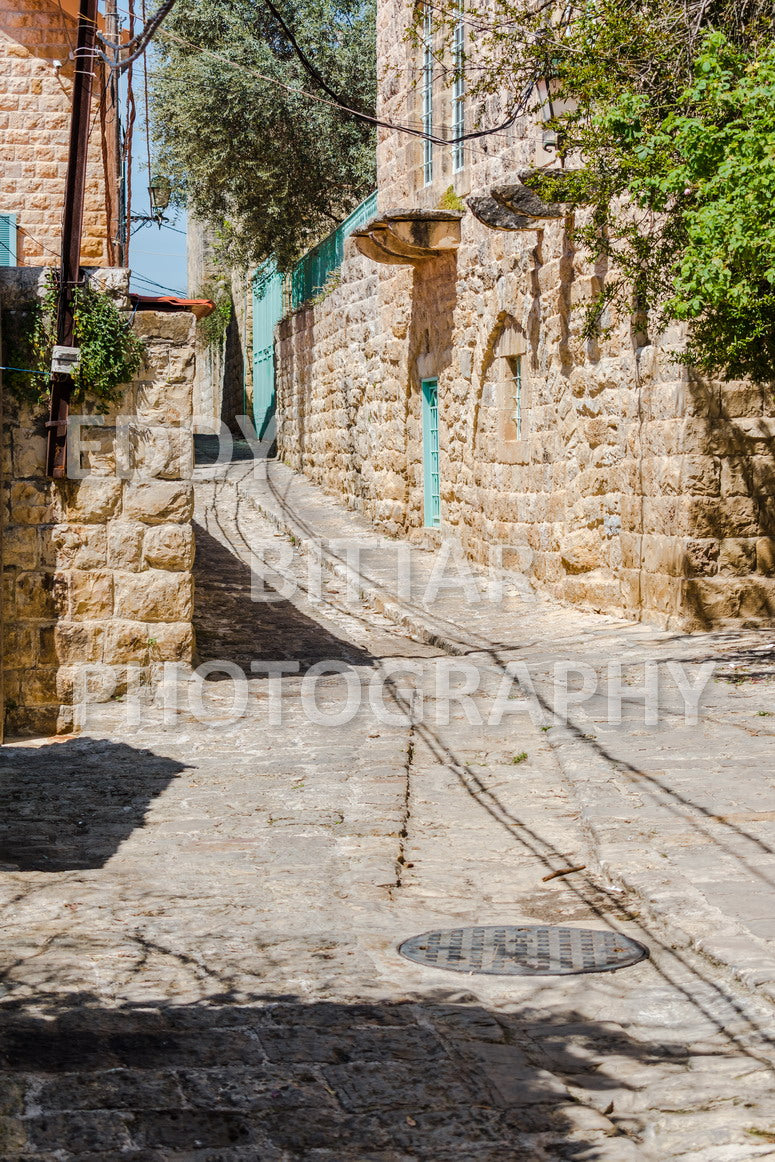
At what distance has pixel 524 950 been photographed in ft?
15.5

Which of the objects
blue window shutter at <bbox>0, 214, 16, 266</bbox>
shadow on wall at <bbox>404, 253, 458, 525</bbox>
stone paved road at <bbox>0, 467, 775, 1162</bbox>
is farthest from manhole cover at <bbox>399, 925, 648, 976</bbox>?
shadow on wall at <bbox>404, 253, 458, 525</bbox>

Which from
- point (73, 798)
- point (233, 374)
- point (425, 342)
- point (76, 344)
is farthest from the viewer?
point (233, 374)

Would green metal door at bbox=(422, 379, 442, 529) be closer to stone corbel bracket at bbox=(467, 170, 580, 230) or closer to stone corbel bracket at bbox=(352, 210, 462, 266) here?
stone corbel bracket at bbox=(352, 210, 462, 266)

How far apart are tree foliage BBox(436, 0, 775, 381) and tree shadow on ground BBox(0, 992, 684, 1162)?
4992 millimetres

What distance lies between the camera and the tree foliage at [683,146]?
7.54 metres

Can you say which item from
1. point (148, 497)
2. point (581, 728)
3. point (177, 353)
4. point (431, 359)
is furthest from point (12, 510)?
point (431, 359)

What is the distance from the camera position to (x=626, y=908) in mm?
5215

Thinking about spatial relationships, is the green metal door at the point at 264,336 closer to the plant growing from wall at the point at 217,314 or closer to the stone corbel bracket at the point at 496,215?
the plant growing from wall at the point at 217,314

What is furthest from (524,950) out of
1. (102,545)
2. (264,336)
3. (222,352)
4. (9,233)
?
(222,352)

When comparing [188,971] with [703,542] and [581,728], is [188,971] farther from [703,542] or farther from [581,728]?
[703,542]

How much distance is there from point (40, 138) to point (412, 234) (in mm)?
4569

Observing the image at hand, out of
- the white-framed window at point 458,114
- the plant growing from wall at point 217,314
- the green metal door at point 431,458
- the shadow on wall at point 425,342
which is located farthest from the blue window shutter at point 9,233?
the plant growing from wall at point 217,314

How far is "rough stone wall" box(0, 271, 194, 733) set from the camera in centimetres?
895

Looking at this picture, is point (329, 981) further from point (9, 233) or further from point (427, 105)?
point (427, 105)
